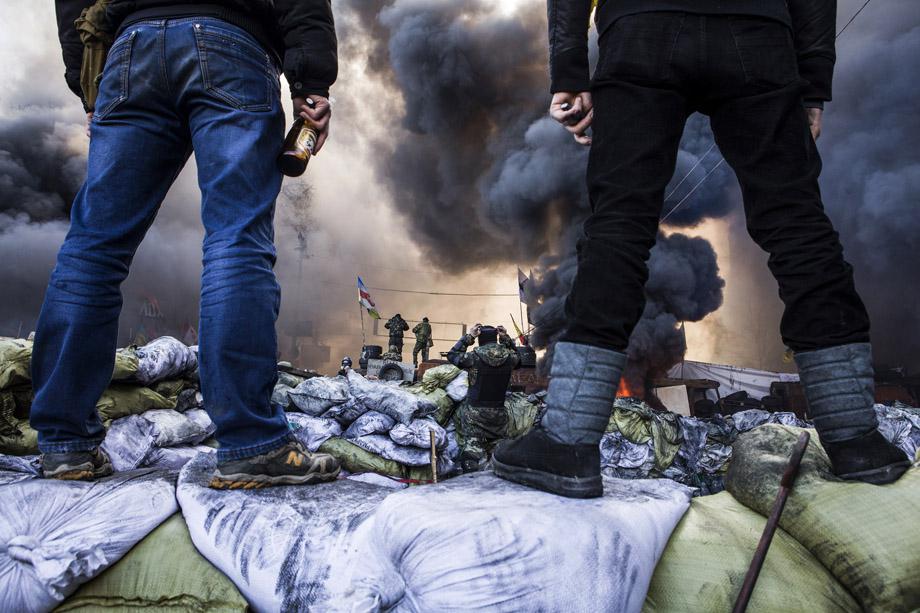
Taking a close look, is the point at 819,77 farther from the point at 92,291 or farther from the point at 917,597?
the point at 92,291

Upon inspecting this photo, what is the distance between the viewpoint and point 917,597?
0.73 metres

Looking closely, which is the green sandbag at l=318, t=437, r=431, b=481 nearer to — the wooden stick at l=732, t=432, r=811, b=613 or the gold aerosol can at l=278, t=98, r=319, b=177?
the gold aerosol can at l=278, t=98, r=319, b=177

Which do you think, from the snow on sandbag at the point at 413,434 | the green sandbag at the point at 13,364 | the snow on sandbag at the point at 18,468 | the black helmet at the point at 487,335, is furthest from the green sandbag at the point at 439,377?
the snow on sandbag at the point at 18,468

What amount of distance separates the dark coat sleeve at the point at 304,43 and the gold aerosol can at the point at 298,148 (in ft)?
0.16

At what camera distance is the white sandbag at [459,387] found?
579 cm

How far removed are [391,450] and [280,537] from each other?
129 inches

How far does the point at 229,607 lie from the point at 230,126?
97 cm

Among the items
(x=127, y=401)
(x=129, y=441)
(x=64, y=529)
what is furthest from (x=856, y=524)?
(x=127, y=401)

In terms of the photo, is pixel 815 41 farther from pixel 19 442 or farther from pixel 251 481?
pixel 19 442

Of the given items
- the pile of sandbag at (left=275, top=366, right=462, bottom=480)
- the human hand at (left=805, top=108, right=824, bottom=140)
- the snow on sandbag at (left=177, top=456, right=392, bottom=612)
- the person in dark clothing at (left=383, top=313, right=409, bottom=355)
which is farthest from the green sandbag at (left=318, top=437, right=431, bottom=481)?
the person in dark clothing at (left=383, top=313, right=409, bottom=355)

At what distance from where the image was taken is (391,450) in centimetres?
398

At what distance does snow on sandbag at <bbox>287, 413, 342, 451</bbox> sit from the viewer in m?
3.75

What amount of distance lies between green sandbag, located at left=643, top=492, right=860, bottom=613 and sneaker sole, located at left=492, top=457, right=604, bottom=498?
0.15m

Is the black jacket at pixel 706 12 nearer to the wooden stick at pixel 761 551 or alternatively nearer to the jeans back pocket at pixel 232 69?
the jeans back pocket at pixel 232 69
